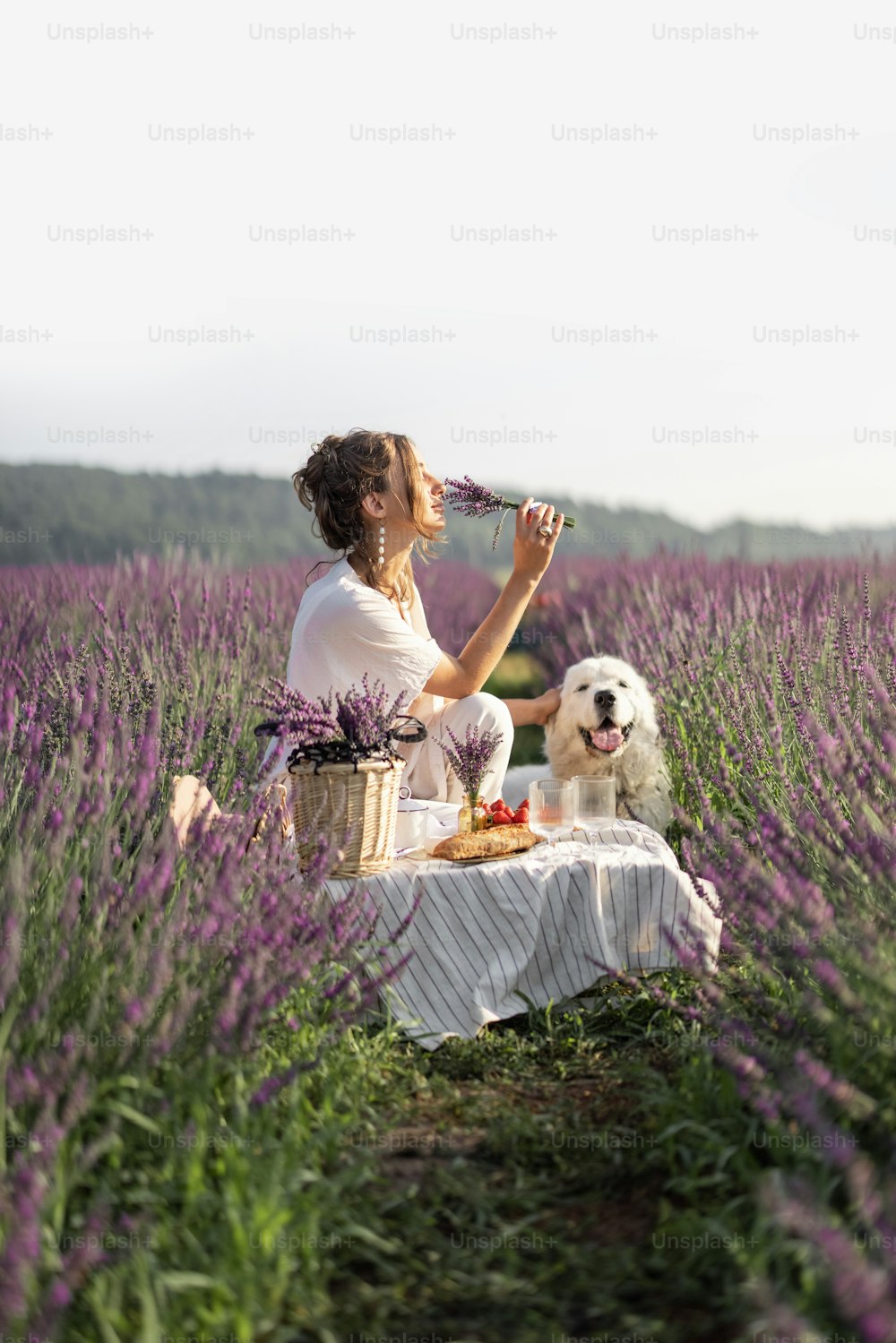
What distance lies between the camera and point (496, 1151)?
221cm

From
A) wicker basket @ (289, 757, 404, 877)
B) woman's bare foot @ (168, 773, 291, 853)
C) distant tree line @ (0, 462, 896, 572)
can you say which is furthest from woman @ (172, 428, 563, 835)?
distant tree line @ (0, 462, 896, 572)

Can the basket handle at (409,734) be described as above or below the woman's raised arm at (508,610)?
below

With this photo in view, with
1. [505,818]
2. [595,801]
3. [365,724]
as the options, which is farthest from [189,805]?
[595,801]

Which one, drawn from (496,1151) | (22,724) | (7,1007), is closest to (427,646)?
(22,724)

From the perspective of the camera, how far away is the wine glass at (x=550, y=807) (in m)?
3.33

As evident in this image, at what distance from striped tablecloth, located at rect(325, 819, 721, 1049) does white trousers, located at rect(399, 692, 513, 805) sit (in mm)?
779

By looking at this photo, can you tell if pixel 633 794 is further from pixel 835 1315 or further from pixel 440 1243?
pixel 835 1315

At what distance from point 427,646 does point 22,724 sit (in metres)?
1.11

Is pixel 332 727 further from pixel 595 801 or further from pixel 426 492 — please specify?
pixel 426 492

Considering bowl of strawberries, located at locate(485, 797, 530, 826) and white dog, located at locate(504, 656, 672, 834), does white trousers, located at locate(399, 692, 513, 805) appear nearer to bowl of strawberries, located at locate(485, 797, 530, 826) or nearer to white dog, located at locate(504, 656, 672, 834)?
bowl of strawberries, located at locate(485, 797, 530, 826)

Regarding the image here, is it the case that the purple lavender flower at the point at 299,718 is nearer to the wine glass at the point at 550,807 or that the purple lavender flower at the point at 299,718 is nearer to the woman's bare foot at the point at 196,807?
the woman's bare foot at the point at 196,807

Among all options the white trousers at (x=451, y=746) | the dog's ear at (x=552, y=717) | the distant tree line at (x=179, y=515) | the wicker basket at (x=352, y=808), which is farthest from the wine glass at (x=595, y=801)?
the distant tree line at (x=179, y=515)

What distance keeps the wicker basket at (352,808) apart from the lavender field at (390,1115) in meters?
0.12

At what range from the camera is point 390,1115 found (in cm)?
234
